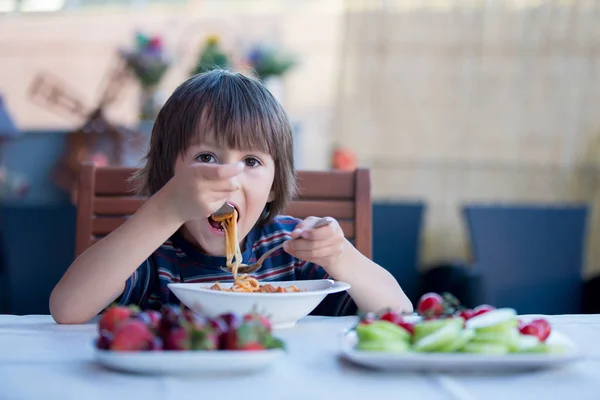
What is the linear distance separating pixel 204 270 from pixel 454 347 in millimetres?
653

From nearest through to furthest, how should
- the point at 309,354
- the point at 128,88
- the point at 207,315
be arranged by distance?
the point at 309,354 < the point at 207,315 < the point at 128,88

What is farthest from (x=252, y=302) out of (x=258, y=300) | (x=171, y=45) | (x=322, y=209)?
(x=171, y=45)

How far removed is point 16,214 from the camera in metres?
2.50

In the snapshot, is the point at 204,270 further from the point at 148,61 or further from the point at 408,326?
the point at 148,61

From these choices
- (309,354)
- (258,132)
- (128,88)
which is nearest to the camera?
(309,354)

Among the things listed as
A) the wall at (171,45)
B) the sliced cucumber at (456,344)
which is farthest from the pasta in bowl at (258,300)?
the wall at (171,45)

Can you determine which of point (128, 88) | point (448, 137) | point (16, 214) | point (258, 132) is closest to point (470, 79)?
point (448, 137)

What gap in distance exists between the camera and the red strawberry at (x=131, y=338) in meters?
0.65

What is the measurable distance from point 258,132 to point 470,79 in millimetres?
2214

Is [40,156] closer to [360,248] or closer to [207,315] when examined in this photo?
[360,248]

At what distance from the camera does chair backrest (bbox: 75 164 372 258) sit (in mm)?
1451

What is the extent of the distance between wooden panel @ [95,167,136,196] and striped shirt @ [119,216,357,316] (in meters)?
0.22

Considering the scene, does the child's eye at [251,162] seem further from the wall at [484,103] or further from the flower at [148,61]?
the wall at [484,103]

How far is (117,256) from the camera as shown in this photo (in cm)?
100
